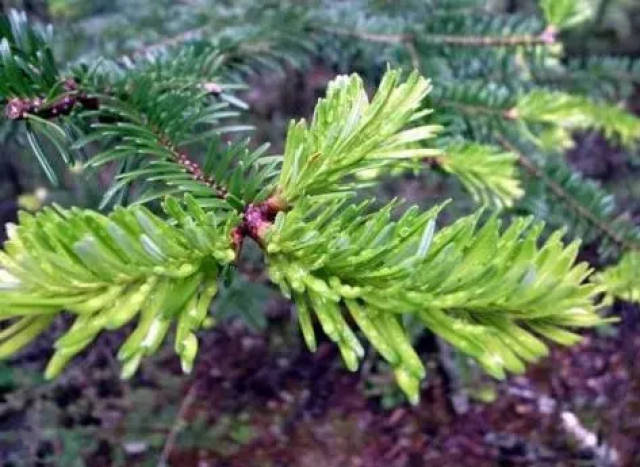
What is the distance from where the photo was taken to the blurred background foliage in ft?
4.63

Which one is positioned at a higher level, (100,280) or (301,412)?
(100,280)

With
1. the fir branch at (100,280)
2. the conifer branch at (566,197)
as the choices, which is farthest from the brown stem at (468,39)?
the fir branch at (100,280)

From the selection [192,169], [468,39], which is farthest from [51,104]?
[468,39]

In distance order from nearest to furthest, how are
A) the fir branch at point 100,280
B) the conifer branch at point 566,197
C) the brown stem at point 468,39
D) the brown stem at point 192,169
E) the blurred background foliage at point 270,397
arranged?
the fir branch at point 100,280 < the brown stem at point 192,169 < the conifer branch at point 566,197 < the brown stem at point 468,39 < the blurred background foliage at point 270,397

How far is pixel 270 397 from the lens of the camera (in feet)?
5.81

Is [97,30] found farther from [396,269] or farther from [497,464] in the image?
[497,464]

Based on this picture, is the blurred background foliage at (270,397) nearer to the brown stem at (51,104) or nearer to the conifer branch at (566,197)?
the conifer branch at (566,197)

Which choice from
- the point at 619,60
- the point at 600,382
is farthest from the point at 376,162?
the point at 600,382

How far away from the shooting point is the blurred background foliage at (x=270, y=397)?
1412 millimetres

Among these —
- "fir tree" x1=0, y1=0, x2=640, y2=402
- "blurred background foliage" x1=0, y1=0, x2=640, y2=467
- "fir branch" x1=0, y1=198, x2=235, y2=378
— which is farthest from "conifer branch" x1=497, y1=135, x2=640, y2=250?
"fir branch" x1=0, y1=198, x2=235, y2=378

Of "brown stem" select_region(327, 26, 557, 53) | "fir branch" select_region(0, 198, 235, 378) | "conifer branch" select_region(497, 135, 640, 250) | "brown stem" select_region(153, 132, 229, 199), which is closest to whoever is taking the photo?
"fir branch" select_region(0, 198, 235, 378)

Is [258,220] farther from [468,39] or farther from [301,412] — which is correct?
[301,412]

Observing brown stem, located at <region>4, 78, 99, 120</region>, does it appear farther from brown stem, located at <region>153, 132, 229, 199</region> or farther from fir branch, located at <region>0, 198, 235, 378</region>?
fir branch, located at <region>0, 198, 235, 378</region>

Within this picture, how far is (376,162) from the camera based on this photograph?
17.0 inches
